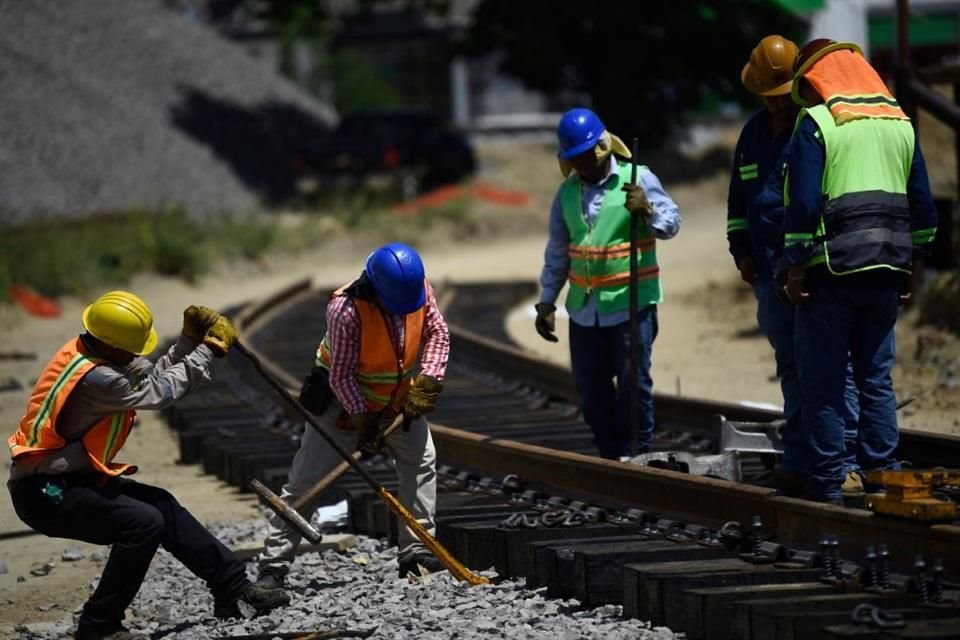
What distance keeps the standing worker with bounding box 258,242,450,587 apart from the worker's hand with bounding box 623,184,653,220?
131cm

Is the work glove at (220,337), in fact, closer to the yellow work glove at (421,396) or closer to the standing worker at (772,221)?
the yellow work glove at (421,396)

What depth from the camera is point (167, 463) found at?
11656mm

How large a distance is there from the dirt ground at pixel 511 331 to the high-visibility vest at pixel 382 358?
1.79 m

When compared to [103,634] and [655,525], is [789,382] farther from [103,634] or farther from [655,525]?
[103,634]

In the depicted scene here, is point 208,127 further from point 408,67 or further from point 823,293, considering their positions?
point 823,293

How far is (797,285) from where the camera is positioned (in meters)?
7.02

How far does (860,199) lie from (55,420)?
3467 millimetres

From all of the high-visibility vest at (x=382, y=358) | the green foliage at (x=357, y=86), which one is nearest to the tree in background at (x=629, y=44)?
the green foliage at (x=357, y=86)

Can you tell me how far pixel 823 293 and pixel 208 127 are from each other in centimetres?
3633

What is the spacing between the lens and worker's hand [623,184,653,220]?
27.0ft

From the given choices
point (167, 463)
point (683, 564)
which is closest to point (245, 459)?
point (167, 463)

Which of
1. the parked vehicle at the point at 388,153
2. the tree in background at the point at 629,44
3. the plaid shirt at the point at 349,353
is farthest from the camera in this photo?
the parked vehicle at the point at 388,153

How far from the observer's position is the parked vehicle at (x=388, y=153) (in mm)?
35562

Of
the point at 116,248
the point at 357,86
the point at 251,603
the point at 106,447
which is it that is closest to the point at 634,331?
the point at 251,603
